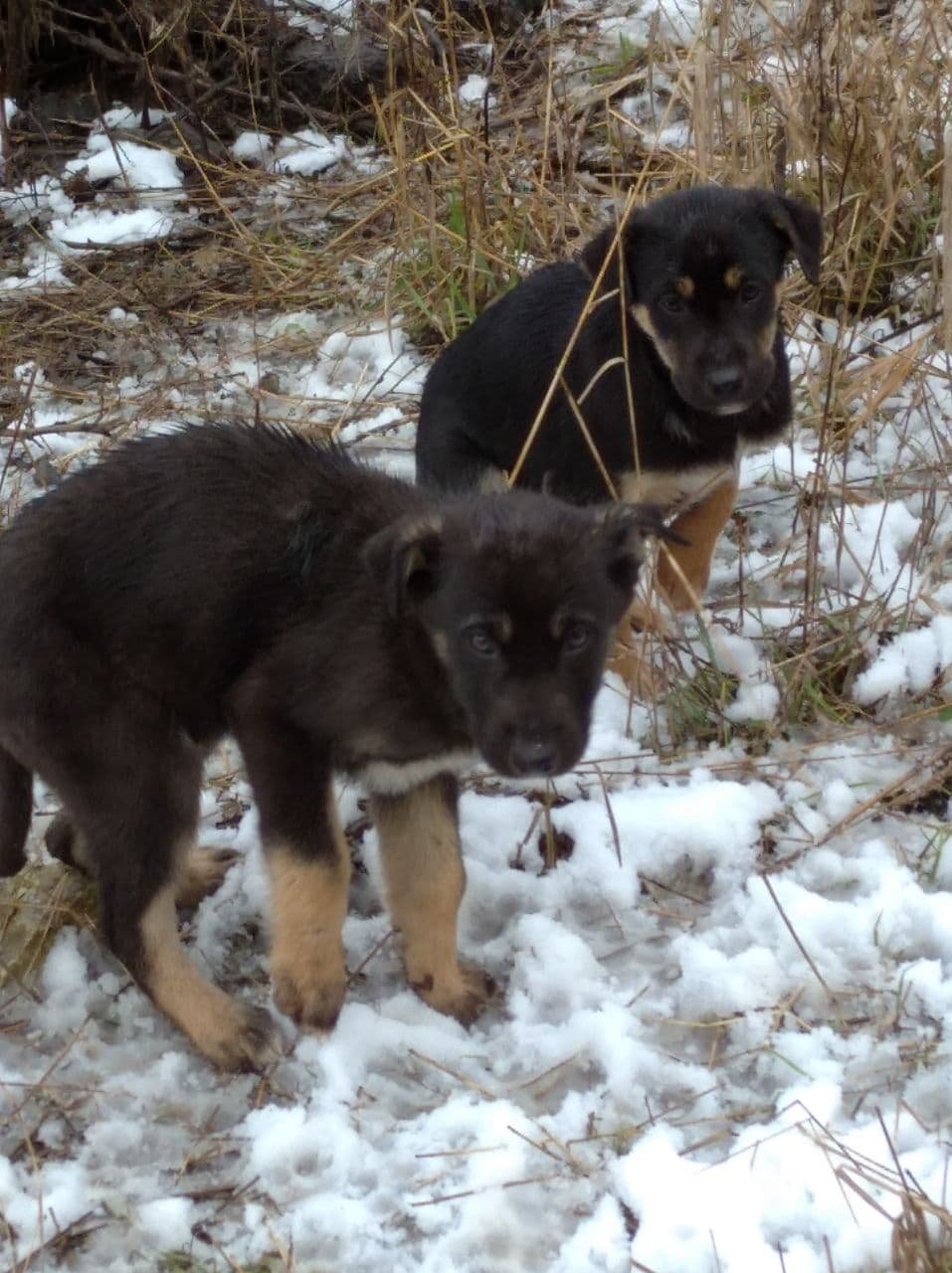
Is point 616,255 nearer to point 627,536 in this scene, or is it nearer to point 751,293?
point 751,293

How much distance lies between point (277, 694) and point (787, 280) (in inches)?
149

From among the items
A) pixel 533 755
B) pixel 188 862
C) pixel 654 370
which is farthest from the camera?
pixel 654 370

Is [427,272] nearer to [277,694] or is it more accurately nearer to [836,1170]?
[277,694]

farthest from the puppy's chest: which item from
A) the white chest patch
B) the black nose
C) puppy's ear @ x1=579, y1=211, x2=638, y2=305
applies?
the black nose

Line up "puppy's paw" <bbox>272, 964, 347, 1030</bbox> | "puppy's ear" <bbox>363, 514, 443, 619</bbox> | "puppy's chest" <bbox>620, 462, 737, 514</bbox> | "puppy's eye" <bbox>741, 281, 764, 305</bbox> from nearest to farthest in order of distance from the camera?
"puppy's ear" <bbox>363, 514, 443, 619</bbox> < "puppy's paw" <bbox>272, 964, 347, 1030</bbox> < "puppy's eye" <bbox>741, 281, 764, 305</bbox> < "puppy's chest" <bbox>620, 462, 737, 514</bbox>

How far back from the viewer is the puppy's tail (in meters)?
3.84

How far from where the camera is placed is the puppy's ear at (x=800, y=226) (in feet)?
16.2

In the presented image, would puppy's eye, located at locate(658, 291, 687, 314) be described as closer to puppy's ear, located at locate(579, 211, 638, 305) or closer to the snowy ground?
puppy's ear, located at locate(579, 211, 638, 305)

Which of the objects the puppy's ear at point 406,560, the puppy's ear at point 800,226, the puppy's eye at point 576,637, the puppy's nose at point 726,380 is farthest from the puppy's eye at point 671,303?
the puppy's eye at point 576,637

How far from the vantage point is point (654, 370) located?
5.17m

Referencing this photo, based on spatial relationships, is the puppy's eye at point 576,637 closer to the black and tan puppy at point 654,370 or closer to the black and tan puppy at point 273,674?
the black and tan puppy at point 273,674

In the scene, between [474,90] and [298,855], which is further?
[474,90]

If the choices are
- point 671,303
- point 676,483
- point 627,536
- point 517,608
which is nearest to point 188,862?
point 517,608

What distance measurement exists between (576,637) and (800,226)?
7.18 ft
